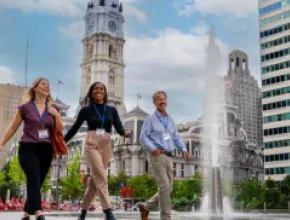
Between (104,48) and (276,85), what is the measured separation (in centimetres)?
6845

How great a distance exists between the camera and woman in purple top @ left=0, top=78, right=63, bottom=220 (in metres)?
7.16

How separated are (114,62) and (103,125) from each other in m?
125

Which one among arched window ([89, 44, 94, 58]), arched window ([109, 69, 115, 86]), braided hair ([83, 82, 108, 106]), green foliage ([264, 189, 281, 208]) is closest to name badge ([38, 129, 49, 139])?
braided hair ([83, 82, 108, 106])

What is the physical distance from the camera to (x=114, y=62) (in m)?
132

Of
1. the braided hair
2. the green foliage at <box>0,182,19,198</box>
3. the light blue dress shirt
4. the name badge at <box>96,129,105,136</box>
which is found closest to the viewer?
the name badge at <box>96,129,105,136</box>

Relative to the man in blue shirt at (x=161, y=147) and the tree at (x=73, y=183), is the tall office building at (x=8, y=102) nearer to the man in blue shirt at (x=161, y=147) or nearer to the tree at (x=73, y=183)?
the tree at (x=73, y=183)

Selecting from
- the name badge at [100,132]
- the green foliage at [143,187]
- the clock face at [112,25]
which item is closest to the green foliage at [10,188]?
the green foliage at [143,187]

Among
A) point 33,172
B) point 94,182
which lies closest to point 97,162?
point 94,182

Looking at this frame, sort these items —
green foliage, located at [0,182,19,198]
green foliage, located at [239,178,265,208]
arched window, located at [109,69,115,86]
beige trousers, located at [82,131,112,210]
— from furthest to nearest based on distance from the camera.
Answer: arched window, located at [109,69,115,86]
green foliage, located at [0,182,19,198]
green foliage, located at [239,178,265,208]
beige trousers, located at [82,131,112,210]

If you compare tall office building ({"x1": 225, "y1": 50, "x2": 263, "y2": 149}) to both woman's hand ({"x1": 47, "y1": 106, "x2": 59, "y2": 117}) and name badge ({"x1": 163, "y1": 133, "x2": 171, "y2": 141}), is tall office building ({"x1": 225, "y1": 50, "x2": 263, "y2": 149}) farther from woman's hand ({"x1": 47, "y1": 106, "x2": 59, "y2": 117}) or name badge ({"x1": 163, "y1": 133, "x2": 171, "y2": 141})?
woman's hand ({"x1": 47, "y1": 106, "x2": 59, "y2": 117})

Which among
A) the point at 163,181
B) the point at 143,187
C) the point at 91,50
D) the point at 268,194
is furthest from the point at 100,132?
the point at 91,50

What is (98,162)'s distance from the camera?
7871 millimetres

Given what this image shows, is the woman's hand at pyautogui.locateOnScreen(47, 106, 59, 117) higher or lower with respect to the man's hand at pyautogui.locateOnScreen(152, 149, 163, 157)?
higher

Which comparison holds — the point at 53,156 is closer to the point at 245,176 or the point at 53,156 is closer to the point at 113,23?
the point at 245,176
